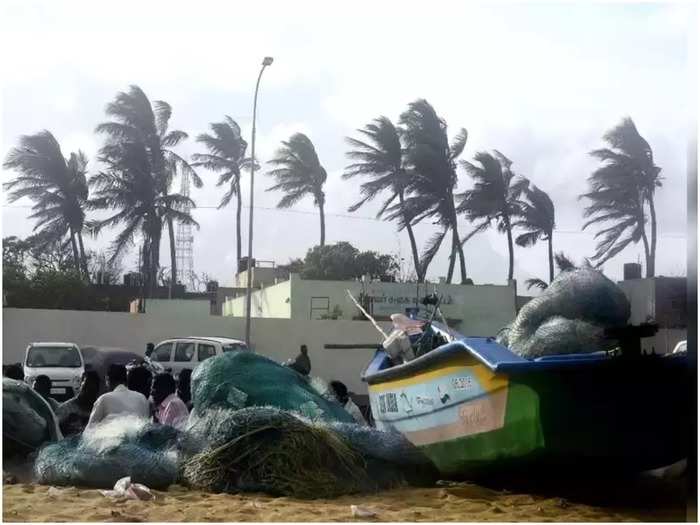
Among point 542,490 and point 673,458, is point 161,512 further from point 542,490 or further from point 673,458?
point 673,458

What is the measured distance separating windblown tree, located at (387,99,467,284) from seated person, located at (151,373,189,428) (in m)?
21.9

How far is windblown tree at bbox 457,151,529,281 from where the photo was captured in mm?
31406

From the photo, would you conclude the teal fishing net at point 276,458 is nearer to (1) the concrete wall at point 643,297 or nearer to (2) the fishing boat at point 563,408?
(2) the fishing boat at point 563,408

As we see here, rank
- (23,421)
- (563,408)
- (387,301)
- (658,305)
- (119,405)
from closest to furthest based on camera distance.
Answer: (563,408) < (119,405) < (23,421) < (658,305) < (387,301)

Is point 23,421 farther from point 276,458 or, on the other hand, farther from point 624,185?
point 624,185

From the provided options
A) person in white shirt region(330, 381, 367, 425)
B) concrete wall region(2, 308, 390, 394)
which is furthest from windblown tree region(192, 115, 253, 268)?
person in white shirt region(330, 381, 367, 425)

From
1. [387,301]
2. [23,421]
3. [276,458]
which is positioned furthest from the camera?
[387,301]

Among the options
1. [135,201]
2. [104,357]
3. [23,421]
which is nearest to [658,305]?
[23,421]

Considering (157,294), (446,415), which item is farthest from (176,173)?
(446,415)

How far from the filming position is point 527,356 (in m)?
7.67

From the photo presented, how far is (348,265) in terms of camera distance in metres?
31.5

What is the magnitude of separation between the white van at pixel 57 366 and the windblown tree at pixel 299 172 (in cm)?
1682

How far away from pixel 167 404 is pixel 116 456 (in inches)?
57.9

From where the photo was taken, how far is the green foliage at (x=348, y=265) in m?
31.4
